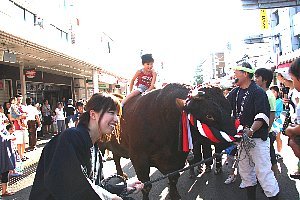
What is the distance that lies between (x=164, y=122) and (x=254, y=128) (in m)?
1.18

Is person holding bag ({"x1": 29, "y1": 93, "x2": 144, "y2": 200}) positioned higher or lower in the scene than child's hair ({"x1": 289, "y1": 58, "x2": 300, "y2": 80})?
lower

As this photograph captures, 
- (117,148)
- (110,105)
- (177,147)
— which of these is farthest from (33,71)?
(110,105)

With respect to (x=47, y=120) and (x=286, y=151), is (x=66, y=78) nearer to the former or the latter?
(x=47, y=120)

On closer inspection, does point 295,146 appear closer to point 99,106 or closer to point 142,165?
point 99,106

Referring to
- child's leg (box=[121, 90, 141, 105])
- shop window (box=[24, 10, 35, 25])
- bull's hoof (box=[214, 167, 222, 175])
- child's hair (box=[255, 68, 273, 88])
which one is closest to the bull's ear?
child's leg (box=[121, 90, 141, 105])

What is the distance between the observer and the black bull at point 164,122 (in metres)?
3.79

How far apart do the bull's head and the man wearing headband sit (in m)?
0.39

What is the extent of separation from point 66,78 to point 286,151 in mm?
19553

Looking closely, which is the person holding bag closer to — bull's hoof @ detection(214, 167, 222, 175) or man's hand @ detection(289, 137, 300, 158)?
man's hand @ detection(289, 137, 300, 158)

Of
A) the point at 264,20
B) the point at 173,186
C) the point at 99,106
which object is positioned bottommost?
the point at 173,186

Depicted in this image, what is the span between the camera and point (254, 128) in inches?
160

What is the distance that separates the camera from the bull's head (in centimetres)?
369

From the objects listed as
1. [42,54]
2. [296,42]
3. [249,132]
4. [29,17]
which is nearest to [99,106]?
[249,132]

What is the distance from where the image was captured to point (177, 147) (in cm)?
431
